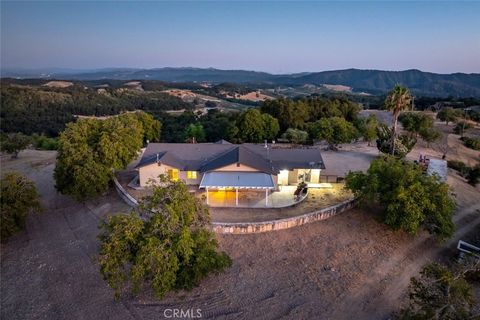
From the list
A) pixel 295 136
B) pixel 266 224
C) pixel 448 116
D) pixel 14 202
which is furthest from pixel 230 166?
pixel 448 116

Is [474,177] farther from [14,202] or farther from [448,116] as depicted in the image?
[14,202]

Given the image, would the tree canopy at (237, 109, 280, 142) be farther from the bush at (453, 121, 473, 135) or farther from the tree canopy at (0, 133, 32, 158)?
the bush at (453, 121, 473, 135)

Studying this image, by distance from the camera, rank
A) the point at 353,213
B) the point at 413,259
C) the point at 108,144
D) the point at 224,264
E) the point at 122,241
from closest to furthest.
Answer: the point at 122,241 → the point at 224,264 → the point at 413,259 → the point at 353,213 → the point at 108,144

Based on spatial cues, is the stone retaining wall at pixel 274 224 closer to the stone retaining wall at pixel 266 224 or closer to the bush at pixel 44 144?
the stone retaining wall at pixel 266 224

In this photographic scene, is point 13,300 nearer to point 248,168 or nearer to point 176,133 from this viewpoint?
point 248,168

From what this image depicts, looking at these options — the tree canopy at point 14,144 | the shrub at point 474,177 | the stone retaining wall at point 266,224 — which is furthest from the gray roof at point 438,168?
the tree canopy at point 14,144

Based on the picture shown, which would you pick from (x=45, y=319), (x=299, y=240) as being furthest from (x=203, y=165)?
(x=45, y=319)
